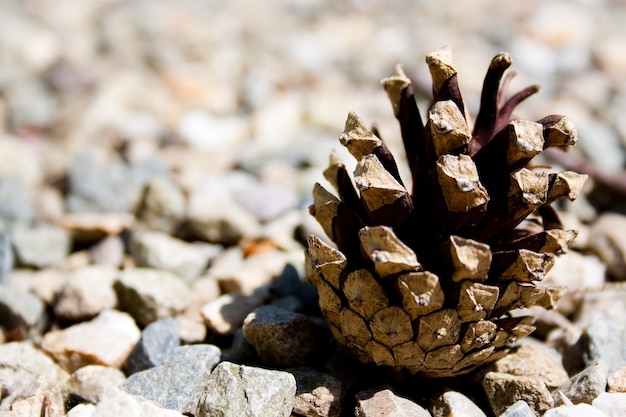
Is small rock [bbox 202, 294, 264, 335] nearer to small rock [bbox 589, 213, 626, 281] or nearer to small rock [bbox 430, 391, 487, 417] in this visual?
small rock [bbox 430, 391, 487, 417]

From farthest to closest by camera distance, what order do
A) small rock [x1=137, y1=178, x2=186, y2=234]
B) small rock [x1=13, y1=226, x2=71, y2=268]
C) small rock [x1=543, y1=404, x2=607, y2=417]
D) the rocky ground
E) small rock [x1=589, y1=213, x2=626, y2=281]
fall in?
small rock [x1=137, y1=178, x2=186, y2=234] → small rock [x1=13, y1=226, x2=71, y2=268] → small rock [x1=589, y1=213, x2=626, y2=281] → the rocky ground → small rock [x1=543, y1=404, x2=607, y2=417]

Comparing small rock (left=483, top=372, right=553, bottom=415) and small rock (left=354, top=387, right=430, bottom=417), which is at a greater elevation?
small rock (left=483, top=372, right=553, bottom=415)

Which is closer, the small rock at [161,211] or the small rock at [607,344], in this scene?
the small rock at [607,344]

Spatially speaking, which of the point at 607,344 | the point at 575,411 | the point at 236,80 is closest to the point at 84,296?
the point at 575,411

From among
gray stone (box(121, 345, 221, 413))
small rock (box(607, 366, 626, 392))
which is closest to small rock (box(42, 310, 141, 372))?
gray stone (box(121, 345, 221, 413))

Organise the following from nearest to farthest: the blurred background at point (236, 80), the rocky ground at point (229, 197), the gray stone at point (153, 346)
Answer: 1. the rocky ground at point (229, 197)
2. the gray stone at point (153, 346)
3. the blurred background at point (236, 80)

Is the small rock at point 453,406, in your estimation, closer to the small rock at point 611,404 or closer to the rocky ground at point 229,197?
the rocky ground at point 229,197

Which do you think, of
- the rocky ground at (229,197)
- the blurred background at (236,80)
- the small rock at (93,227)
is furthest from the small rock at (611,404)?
the small rock at (93,227)

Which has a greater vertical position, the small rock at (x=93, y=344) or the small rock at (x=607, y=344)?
the small rock at (x=607, y=344)
